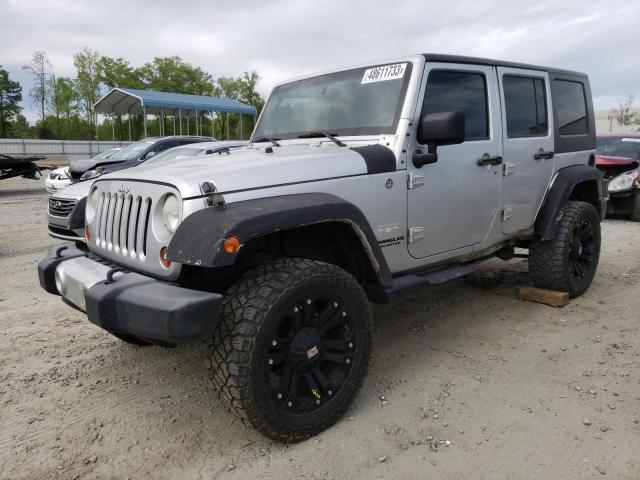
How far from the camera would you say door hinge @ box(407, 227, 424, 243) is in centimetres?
315

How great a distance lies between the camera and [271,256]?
277 centimetres

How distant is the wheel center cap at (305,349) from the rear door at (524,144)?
6.74 feet

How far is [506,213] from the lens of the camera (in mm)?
3895

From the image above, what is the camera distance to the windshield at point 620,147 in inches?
394

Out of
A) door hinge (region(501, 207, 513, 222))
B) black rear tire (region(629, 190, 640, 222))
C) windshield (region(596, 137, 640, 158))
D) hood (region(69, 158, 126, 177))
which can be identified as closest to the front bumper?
door hinge (region(501, 207, 513, 222))

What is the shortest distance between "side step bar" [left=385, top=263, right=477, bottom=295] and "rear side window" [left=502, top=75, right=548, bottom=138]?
1.13 meters

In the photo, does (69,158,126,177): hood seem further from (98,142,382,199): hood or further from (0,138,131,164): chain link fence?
(0,138,131,164): chain link fence

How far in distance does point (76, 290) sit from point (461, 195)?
2.40 metres

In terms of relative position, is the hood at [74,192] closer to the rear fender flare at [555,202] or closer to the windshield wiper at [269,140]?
the windshield wiper at [269,140]

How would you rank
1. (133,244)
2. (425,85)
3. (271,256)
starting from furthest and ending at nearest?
1. (425,85)
2. (271,256)
3. (133,244)

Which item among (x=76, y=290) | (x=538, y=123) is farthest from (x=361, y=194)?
(x=538, y=123)

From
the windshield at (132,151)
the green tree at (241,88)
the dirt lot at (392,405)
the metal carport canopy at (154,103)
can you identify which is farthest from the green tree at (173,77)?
the dirt lot at (392,405)

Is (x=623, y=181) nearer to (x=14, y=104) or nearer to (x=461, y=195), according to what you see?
(x=461, y=195)

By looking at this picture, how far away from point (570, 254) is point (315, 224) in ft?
10.0
